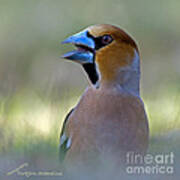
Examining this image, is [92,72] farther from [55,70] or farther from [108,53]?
[55,70]

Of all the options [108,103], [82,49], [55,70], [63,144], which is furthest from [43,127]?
[55,70]

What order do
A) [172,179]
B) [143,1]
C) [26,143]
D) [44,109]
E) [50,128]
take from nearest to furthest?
1. [172,179]
2. [26,143]
3. [50,128]
4. [44,109]
5. [143,1]

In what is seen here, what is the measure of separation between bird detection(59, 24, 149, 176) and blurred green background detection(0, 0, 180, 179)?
158 mm

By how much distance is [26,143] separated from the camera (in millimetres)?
3049

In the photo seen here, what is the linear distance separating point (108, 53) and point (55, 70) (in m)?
1.61

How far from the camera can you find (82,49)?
3.17m

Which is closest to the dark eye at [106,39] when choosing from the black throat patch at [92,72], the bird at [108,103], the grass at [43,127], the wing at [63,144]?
the bird at [108,103]

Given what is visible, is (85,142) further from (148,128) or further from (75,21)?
(75,21)

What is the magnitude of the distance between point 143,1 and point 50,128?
223 centimetres

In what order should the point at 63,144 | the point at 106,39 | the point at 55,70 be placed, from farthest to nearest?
the point at 55,70
the point at 63,144
the point at 106,39

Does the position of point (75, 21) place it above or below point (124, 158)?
above

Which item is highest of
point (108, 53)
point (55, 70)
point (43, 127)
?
point (108, 53)

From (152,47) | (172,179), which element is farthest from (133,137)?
(152,47)

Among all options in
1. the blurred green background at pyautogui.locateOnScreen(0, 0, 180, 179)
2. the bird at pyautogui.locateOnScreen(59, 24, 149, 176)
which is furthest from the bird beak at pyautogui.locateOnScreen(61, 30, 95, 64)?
the blurred green background at pyautogui.locateOnScreen(0, 0, 180, 179)
